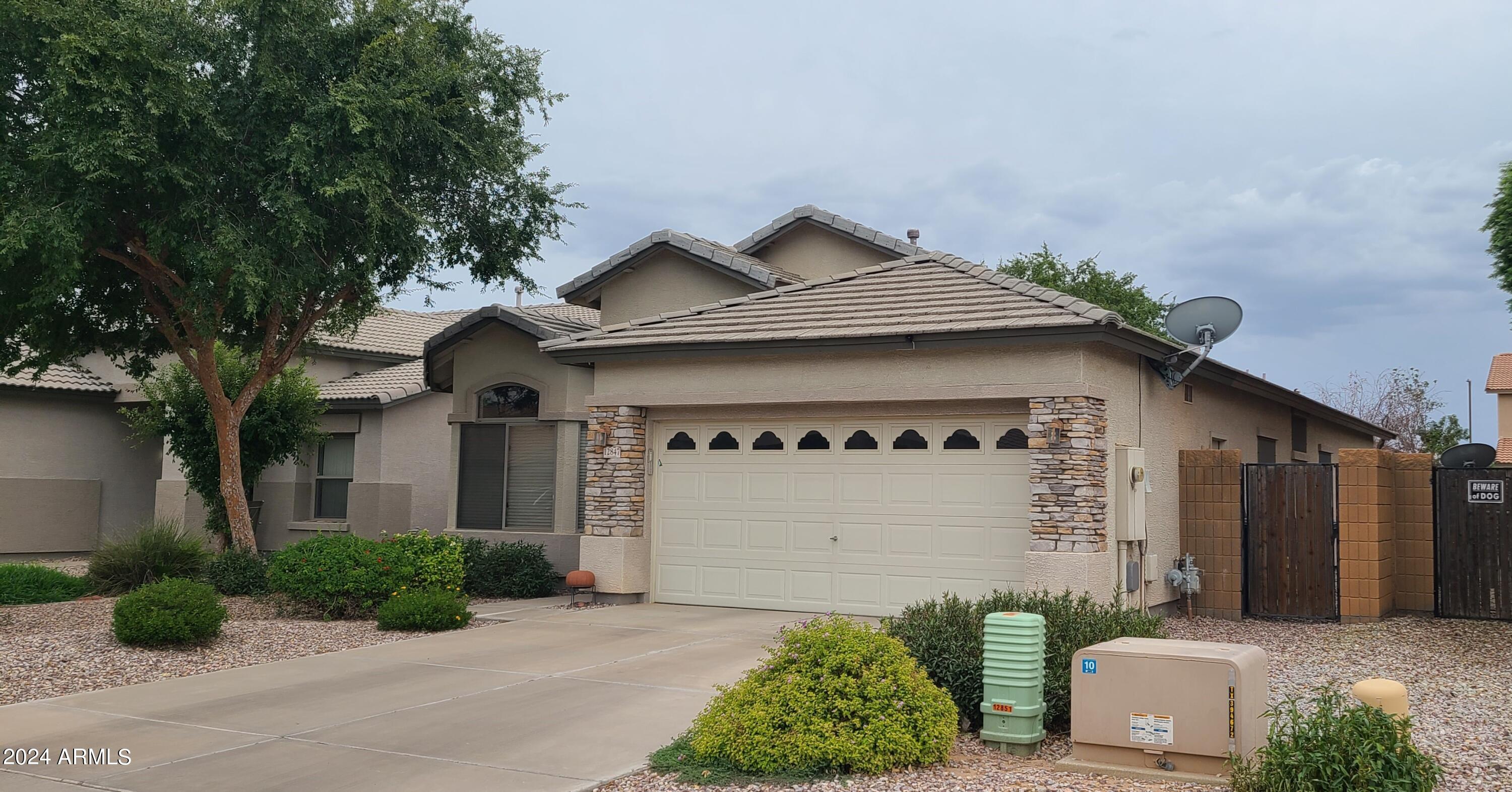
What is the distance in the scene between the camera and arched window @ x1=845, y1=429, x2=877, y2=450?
13.5 meters

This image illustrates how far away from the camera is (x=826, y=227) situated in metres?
18.7

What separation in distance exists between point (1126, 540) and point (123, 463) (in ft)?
72.6

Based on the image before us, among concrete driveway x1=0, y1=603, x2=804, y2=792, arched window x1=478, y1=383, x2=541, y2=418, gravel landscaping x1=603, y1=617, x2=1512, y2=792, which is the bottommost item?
concrete driveway x1=0, y1=603, x2=804, y2=792

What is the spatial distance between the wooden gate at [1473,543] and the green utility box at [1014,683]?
9.49 metres

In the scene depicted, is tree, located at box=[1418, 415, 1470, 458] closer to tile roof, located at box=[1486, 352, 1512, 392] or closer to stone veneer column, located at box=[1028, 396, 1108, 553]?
tile roof, located at box=[1486, 352, 1512, 392]

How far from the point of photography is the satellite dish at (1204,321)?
13070mm

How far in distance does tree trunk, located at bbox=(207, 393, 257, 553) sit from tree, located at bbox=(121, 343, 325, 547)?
9.40 feet

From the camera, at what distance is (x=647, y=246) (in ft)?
58.3

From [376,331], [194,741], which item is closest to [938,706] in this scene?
[194,741]

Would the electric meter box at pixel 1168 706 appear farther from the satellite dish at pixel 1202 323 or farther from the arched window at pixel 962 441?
the satellite dish at pixel 1202 323

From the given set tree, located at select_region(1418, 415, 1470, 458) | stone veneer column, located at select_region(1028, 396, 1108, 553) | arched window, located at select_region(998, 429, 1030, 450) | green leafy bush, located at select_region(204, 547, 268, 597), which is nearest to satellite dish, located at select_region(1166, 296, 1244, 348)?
stone veneer column, located at select_region(1028, 396, 1108, 553)

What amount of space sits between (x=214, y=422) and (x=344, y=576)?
26.1ft

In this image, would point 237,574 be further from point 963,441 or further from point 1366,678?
point 1366,678

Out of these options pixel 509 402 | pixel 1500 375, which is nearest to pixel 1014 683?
pixel 509 402
